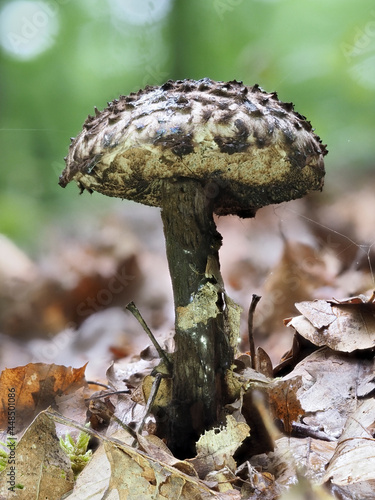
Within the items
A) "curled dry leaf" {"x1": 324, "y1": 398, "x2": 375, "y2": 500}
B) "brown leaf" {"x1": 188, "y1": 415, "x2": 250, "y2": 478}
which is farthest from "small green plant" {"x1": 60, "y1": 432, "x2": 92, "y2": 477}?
"curled dry leaf" {"x1": 324, "y1": 398, "x2": 375, "y2": 500}

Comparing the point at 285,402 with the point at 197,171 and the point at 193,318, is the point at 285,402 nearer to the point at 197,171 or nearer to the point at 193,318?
the point at 193,318

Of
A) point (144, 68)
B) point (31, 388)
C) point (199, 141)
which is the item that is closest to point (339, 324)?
point (199, 141)

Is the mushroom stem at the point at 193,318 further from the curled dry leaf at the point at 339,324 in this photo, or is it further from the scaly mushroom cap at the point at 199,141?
the curled dry leaf at the point at 339,324

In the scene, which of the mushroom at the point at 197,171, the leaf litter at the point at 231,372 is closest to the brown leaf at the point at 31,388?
the leaf litter at the point at 231,372

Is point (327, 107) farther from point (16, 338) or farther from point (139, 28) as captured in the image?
point (16, 338)

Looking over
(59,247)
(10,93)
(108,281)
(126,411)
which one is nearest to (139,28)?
(10,93)
